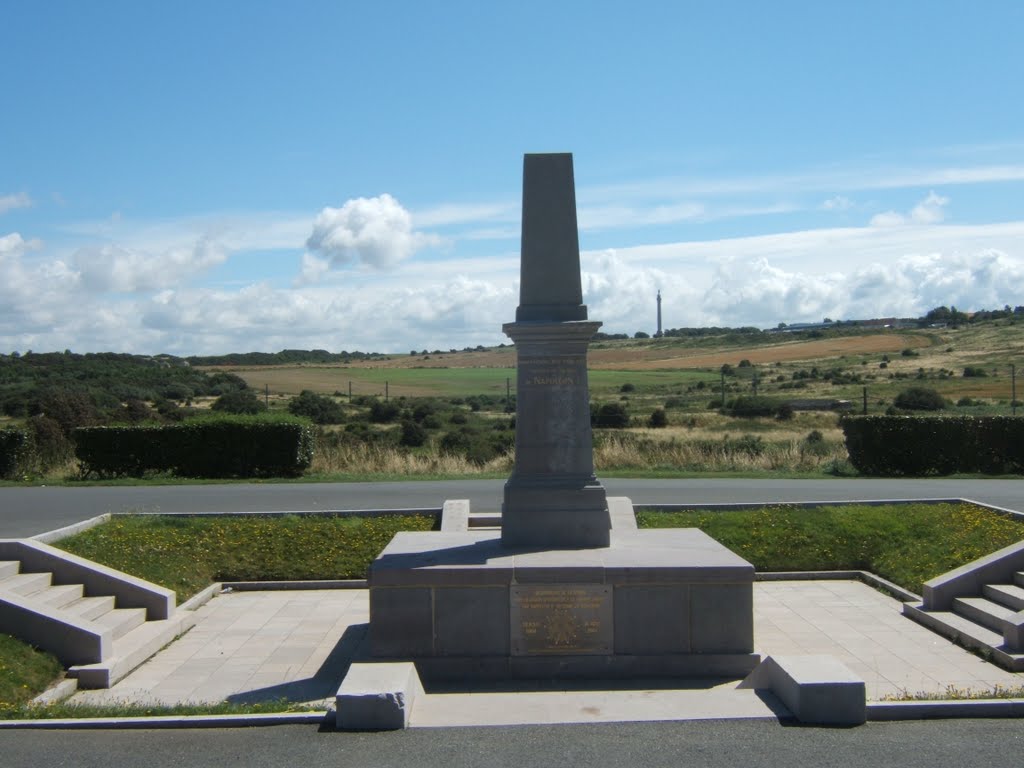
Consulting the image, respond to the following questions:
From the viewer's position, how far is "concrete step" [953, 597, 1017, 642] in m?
11.5

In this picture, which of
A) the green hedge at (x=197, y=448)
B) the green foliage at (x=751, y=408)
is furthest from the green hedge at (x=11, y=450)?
the green foliage at (x=751, y=408)

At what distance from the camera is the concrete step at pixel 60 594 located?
11.9 meters

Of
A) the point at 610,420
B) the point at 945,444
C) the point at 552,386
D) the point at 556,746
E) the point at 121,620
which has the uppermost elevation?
the point at 552,386

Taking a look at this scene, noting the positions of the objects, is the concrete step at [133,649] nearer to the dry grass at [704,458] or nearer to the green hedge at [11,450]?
the green hedge at [11,450]

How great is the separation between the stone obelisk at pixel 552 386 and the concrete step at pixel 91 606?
15.1 ft

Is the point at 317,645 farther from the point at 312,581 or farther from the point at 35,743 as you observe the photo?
the point at 35,743

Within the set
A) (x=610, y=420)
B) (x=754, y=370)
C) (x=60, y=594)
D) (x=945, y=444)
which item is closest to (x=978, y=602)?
(x=60, y=594)

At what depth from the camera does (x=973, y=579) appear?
41.5ft

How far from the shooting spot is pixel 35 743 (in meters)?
7.40

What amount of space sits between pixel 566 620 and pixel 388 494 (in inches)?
435

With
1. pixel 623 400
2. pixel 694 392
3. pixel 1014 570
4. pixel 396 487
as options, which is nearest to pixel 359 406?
pixel 623 400

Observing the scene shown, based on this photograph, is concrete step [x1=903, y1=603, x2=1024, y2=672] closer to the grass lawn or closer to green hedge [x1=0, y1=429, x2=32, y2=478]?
the grass lawn

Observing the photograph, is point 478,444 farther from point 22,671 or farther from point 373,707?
point 373,707

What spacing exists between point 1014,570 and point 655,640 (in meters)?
5.07
